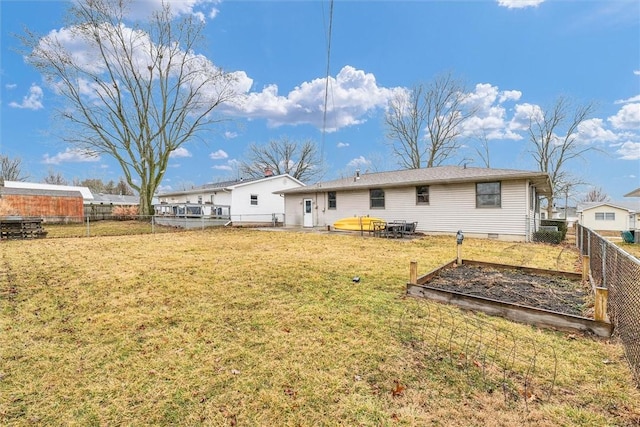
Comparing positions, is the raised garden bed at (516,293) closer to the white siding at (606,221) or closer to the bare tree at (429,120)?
the bare tree at (429,120)

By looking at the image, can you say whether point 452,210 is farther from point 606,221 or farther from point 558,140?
point 606,221

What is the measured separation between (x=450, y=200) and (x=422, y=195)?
1.30m

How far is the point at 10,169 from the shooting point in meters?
44.3

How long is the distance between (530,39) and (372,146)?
815 inches

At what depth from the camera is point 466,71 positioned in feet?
88.7

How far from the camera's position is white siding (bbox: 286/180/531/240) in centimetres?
1170

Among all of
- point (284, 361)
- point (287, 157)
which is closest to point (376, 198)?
point (284, 361)

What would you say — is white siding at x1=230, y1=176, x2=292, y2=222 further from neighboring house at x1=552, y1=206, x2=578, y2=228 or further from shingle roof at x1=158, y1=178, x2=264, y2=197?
neighboring house at x1=552, y1=206, x2=578, y2=228

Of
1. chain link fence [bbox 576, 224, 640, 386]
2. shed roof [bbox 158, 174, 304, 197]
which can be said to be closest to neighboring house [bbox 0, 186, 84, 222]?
shed roof [bbox 158, 174, 304, 197]

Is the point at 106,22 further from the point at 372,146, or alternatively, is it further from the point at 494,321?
the point at 494,321

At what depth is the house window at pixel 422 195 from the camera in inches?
549

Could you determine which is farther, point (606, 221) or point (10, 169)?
point (10, 169)

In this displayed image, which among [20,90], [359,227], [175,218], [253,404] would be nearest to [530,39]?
[359,227]

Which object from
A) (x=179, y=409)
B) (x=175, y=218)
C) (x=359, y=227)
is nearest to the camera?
(x=179, y=409)
